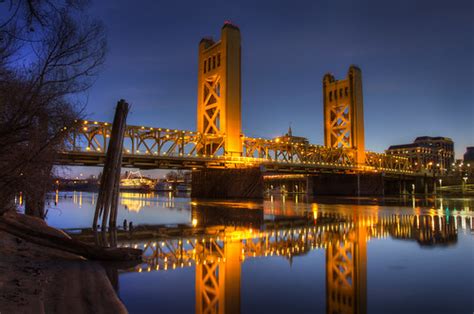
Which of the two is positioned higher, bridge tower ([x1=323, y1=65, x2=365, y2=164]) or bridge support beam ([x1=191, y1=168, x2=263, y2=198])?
bridge tower ([x1=323, y1=65, x2=365, y2=164])

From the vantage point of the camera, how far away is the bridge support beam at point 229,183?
198 ft

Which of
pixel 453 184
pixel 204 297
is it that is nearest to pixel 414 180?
pixel 453 184

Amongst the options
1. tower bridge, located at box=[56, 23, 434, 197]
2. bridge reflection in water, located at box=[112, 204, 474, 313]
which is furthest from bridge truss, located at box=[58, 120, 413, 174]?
bridge reflection in water, located at box=[112, 204, 474, 313]

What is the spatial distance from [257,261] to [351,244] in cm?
428

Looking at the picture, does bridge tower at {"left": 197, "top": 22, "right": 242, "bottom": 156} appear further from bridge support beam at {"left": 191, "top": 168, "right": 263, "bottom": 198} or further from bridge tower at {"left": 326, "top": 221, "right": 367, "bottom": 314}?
bridge tower at {"left": 326, "top": 221, "right": 367, "bottom": 314}

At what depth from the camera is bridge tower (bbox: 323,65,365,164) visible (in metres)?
Result: 101

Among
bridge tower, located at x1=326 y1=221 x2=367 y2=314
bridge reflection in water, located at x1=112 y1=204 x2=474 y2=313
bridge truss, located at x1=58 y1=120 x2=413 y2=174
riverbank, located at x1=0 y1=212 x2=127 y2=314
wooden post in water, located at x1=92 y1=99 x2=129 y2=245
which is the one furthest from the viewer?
bridge truss, located at x1=58 y1=120 x2=413 y2=174

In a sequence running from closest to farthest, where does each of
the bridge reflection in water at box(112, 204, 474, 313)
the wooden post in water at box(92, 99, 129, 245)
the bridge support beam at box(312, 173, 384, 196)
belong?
the bridge reflection in water at box(112, 204, 474, 313) → the wooden post in water at box(92, 99, 129, 245) → the bridge support beam at box(312, 173, 384, 196)

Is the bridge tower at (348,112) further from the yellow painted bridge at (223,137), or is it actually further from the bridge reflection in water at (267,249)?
the bridge reflection in water at (267,249)

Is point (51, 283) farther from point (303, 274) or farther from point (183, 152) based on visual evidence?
point (183, 152)

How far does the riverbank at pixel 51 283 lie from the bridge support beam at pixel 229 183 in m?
49.1

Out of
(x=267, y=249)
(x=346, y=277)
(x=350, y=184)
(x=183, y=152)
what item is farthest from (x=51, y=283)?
(x=350, y=184)

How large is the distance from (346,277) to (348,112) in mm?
98807

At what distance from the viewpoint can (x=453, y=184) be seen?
123000mm
